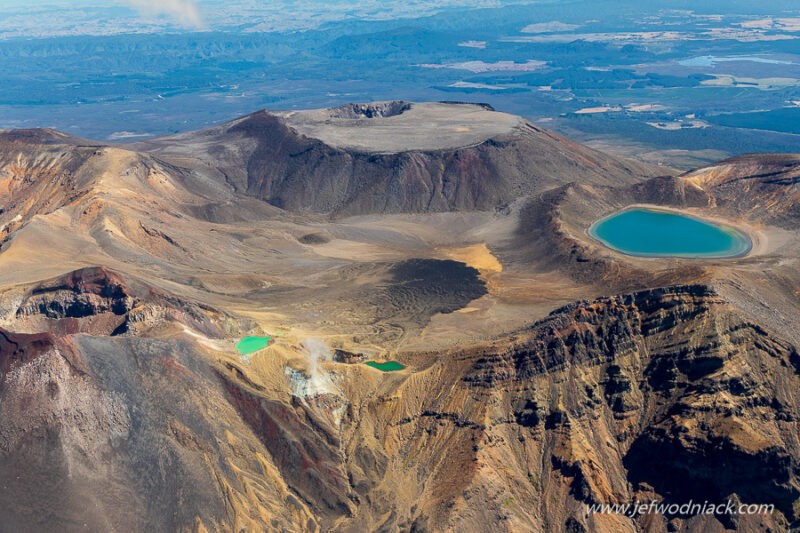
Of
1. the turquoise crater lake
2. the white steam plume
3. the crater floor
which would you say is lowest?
the turquoise crater lake

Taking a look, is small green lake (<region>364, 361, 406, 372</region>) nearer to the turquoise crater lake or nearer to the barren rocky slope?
the turquoise crater lake

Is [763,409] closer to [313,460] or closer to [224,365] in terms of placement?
[313,460]

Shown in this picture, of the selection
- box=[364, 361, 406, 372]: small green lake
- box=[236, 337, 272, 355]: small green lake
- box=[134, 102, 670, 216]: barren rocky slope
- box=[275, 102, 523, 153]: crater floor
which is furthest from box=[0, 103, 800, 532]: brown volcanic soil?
box=[275, 102, 523, 153]: crater floor

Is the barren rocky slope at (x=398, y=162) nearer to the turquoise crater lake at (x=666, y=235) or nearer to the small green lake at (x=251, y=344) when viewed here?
the turquoise crater lake at (x=666, y=235)

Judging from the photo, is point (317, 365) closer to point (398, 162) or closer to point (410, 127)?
point (398, 162)

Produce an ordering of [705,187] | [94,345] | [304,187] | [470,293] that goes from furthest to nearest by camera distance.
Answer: [304,187] → [705,187] → [470,293] → [94,345]

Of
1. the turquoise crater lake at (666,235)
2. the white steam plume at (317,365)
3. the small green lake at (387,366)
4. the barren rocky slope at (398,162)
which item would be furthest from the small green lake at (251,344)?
the barren rocky slope at (398,162)

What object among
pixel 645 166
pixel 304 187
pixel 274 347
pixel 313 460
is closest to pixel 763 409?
pixel 313 460
